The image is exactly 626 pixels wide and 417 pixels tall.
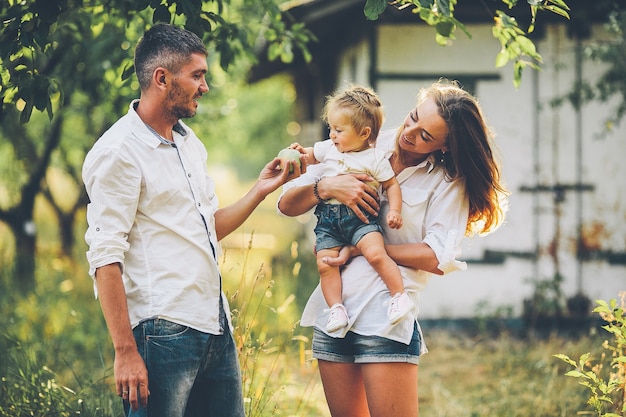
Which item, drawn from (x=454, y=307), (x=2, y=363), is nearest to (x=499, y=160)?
(x=2, y=363)

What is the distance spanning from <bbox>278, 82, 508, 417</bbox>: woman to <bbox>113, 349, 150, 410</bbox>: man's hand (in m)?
0.74

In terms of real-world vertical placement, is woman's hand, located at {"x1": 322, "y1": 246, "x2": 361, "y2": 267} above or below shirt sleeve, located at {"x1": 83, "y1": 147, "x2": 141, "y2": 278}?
below

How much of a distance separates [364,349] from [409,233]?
51cm

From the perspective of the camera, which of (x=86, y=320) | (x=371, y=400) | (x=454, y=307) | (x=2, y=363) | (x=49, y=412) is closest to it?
(x=371, y=400)

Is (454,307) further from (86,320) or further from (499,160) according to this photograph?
(499,160)

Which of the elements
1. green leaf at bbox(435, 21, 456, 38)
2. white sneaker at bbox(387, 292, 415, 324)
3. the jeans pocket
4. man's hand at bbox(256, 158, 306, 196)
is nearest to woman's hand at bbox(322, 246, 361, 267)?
white sneaker at bbox(387, 292, 415, 324)

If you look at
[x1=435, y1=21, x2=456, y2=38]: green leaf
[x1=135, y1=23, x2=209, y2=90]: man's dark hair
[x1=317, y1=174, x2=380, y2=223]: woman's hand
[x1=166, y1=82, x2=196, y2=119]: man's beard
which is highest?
[x1=435, y1=21, x2=456, y2=38]: green leaf

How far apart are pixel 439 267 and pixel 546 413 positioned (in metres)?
2.60

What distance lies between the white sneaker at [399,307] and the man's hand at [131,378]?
917 millimetres

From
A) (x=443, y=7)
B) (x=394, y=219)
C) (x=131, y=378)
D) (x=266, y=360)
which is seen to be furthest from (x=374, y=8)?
(x=266, y=360)

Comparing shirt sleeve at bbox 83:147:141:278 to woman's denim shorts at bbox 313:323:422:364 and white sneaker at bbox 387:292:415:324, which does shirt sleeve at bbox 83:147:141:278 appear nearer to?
woman's denim shorts at bbox 313:323:422:364

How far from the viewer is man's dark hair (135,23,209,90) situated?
277 cm

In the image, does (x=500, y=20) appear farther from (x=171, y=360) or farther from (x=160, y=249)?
(x=171, y=360)

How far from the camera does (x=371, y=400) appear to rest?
111 inches
